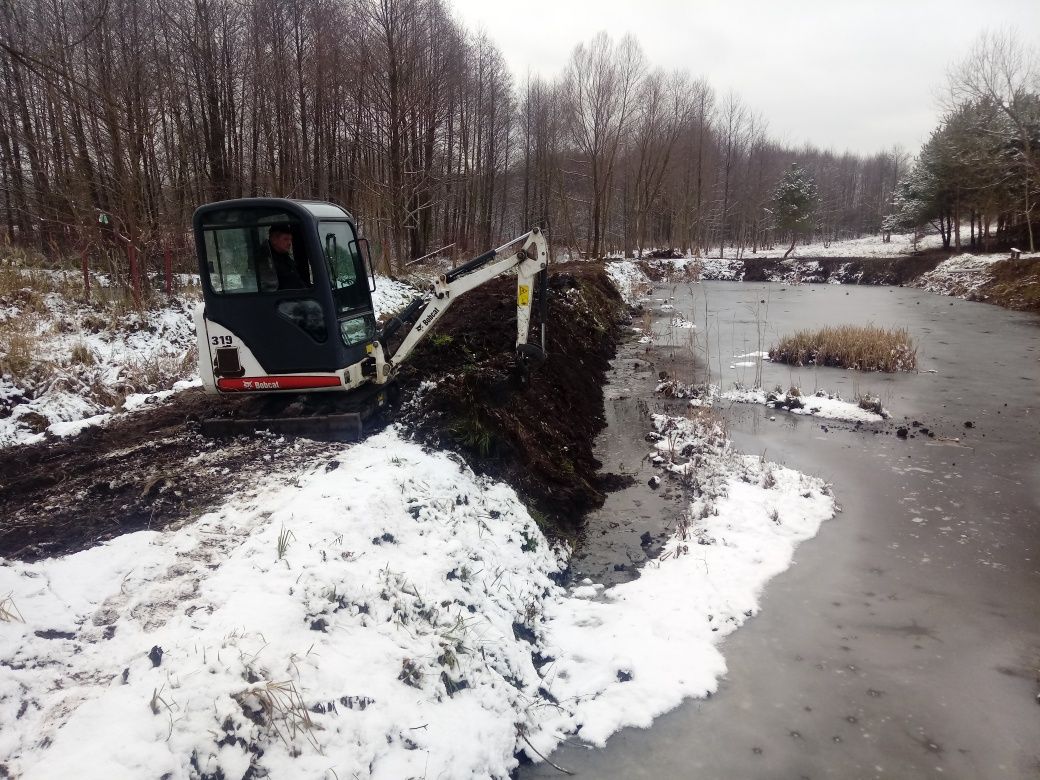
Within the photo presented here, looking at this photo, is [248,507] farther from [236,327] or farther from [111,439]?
[111,439]

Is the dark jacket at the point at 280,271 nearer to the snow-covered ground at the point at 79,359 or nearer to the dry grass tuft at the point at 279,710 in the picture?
the snow-covered ground at the point at 79,359

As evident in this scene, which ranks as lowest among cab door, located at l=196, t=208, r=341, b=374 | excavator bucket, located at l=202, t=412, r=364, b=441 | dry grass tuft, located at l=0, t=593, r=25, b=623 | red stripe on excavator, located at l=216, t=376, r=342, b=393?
dry grass tuft, located at l=0, t=593, r=25, b=623

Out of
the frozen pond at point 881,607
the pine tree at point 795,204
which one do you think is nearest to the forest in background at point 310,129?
the frozen pond at point 881,607

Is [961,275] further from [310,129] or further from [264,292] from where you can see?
[264,292]

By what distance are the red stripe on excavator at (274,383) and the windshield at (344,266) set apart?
82 cm

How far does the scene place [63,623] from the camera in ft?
11.7

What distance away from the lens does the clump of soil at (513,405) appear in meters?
6.78

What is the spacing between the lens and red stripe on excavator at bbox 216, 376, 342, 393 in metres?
6.86

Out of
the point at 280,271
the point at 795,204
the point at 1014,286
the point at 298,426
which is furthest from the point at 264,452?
the point at 795,204

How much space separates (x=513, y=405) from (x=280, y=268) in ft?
10.9

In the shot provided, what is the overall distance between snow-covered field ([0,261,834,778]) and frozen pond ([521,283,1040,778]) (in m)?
0.30

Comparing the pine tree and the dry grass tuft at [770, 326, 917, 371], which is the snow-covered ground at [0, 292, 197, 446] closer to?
the dry grass tuft at [770, 326, 917, 371]

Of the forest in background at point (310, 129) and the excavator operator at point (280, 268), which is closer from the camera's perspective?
the excavator operator at point (280, 268)

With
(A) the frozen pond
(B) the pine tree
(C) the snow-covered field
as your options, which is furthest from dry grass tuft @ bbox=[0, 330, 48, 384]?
(B) the pine tree
